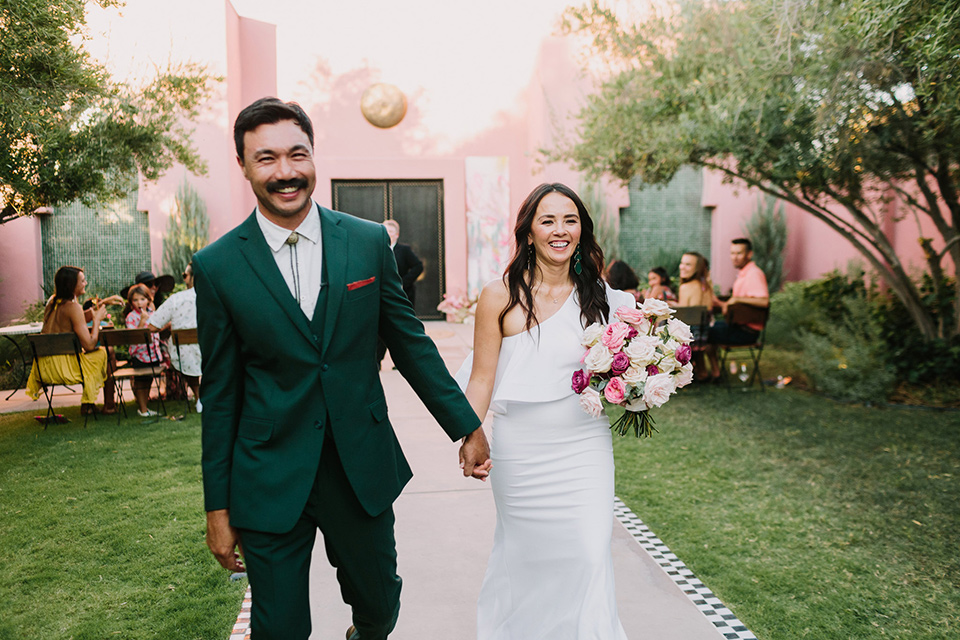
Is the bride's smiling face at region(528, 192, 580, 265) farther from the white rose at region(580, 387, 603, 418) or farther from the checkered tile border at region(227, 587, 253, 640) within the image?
the checkered tile border at region(227, 587, 253, 640)

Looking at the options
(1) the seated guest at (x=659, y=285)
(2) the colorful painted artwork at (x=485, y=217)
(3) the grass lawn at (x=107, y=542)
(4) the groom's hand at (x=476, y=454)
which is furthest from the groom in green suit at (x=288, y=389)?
(2) the colorful painted artwork at (x=485, y=217)

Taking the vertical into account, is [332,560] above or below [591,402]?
below

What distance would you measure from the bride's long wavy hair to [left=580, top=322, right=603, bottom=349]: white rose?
0.13 meters

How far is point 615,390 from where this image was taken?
115 inches

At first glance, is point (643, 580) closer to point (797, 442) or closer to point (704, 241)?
point (797, 442)

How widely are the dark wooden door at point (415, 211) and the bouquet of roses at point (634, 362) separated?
12.9 m

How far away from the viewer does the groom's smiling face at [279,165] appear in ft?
7.51

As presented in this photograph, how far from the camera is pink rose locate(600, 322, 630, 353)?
117 inches

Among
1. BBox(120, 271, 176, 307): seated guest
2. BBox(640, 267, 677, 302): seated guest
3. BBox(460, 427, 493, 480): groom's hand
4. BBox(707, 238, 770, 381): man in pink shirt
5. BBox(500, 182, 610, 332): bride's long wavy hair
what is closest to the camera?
BBox(460, 427, 493, 480): groom's hand

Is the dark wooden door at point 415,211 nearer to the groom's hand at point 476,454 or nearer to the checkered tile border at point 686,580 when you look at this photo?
the checkered tile border at point 686,580

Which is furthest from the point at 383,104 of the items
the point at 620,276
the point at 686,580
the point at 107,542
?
the point at 686,580

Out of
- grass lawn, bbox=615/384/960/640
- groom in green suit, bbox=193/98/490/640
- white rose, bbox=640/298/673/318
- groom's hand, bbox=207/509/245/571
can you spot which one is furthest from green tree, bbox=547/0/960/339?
groom's hand, bbox=207/509/245/571

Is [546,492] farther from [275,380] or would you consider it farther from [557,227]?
[275,380]

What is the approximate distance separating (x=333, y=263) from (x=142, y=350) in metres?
7.26
